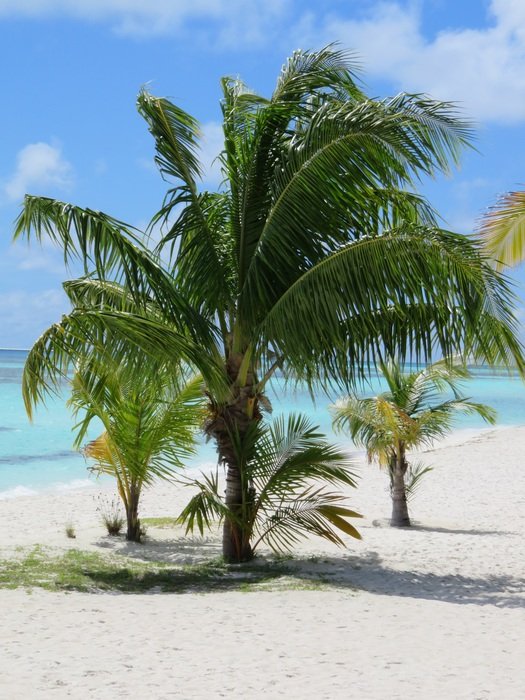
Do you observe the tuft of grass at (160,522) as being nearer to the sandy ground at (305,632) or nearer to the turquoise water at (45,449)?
the sandy ground at (305,632)

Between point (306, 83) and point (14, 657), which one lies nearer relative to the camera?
point (14, 657)

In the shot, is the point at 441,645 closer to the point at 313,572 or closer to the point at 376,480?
the point at 313,572

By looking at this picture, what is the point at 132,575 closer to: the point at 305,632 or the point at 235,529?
the point at 235,529

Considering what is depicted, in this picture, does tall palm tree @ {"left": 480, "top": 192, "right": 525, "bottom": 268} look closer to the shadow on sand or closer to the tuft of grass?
the shadow on sand

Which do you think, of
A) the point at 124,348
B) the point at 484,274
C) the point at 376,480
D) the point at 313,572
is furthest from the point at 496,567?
the point at 376,480

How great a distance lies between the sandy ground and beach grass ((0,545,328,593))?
281 mm

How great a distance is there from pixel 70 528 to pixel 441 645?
6.34m

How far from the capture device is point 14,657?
464 centimetres

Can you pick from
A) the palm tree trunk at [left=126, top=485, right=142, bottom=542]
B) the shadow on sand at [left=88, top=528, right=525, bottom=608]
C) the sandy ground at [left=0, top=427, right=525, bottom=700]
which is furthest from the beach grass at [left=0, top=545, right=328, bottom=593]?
the palm tree trunk at [left=126, top=485, right=142, bottom=542]

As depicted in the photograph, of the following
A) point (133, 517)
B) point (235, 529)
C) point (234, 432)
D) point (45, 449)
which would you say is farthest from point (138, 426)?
point (45, 449)

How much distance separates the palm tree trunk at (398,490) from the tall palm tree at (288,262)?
139 inches

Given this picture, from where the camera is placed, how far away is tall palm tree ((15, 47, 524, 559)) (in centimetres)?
752

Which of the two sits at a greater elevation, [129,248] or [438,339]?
[129,248]

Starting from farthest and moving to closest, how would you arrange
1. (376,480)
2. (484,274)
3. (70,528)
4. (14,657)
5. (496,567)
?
(376,480) < (70,528) < (496,567) < (484,274) < (14,657)
